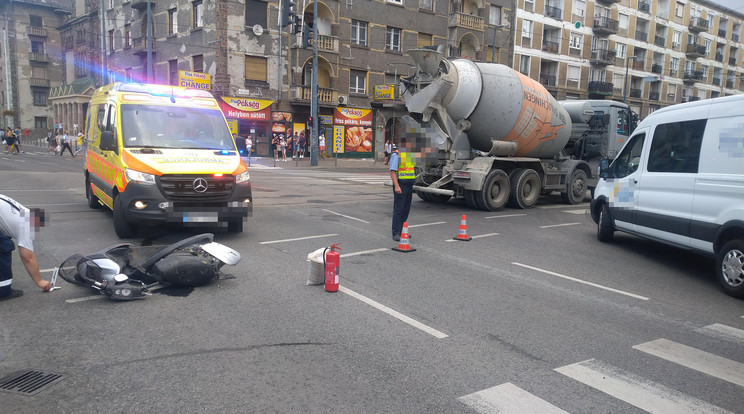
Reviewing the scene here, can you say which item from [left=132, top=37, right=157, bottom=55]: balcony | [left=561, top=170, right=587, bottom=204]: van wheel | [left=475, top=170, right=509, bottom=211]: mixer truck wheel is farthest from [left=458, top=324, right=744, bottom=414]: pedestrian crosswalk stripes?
[left=132, top=37, right=157, bottom=55]: balcony

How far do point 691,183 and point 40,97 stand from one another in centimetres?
6651

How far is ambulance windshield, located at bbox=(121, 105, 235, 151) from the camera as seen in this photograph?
27.8ft

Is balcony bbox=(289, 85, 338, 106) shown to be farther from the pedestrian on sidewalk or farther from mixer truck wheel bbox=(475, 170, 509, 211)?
the pedestrian on sidewalk

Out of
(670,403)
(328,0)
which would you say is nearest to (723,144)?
(670,403)

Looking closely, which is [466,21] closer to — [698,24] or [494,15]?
[494,15]

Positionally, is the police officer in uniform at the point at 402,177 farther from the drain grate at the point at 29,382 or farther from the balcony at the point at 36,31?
the balcony at the point at 36,31

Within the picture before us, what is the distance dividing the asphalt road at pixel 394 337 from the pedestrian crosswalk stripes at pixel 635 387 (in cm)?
2

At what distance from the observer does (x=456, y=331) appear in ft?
15.4

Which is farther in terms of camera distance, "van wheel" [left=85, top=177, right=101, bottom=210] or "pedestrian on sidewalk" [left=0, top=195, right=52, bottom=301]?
"van wheel" [left=85, top=177, right=101, bottom=210]

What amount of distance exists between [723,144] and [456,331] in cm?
432

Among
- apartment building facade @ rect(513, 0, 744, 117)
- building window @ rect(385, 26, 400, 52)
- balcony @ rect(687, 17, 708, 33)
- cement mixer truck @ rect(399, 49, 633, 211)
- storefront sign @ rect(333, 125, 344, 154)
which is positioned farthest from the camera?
balcony @ rect(687, 17, 708, 33)

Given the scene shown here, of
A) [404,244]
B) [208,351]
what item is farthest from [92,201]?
Result: [208,351]

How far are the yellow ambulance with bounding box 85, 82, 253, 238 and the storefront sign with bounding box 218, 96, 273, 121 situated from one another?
888 inches

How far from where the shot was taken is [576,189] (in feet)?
49.8
